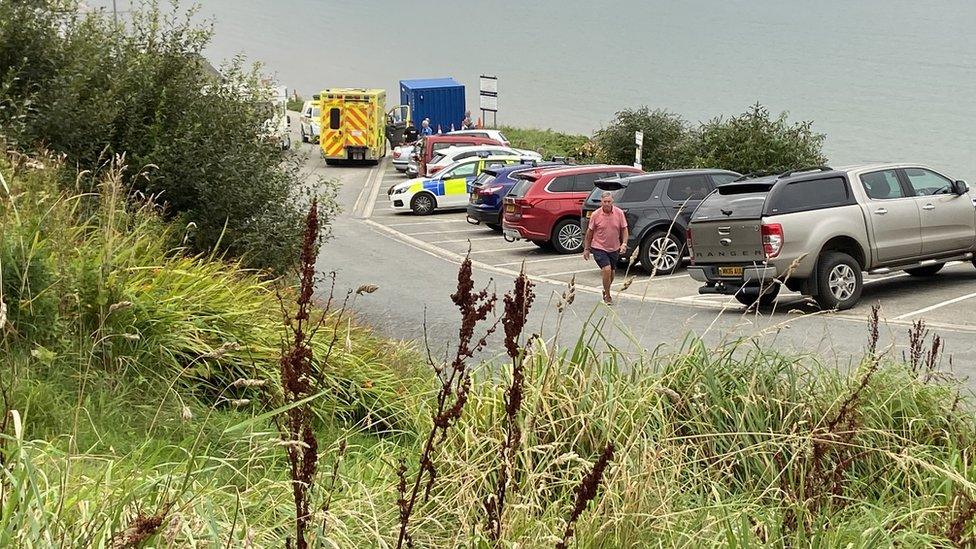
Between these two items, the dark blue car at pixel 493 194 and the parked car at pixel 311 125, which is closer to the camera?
the dark blue car at pixel 493 194

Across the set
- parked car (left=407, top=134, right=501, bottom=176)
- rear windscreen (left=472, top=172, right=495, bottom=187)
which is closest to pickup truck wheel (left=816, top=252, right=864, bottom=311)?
rear windscreen (left=472, top=172, right=495, bottom=187)

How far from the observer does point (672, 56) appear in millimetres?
108500

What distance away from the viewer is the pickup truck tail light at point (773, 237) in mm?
15664

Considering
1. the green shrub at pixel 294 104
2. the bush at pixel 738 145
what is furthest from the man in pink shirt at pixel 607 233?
the green shrub at pixel 294 104

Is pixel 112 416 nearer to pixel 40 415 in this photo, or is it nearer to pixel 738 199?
pixel 40 415

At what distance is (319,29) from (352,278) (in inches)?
5172

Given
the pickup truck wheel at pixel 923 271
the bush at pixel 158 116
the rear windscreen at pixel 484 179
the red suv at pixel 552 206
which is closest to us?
the bush at pixel 158 116

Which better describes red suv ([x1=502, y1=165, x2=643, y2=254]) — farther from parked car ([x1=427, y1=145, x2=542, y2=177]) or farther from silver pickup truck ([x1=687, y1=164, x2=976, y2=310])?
parked car ([x1=427, y1=145, x2=542, y2=177])

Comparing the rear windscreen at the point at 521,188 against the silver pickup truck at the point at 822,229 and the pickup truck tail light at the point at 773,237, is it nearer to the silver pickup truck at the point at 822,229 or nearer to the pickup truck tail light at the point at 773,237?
the silver pickup truck at the point at 822,229

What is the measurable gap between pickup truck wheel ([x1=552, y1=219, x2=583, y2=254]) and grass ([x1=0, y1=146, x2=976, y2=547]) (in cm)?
1724

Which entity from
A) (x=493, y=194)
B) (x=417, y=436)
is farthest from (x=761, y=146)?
(x=417, y=436)

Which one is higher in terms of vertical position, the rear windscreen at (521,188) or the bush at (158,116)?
the bush at (158,116)

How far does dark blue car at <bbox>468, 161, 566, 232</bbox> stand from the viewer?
29719 millimetres

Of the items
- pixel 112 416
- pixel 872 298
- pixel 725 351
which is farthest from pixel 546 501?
pixel 872 298
